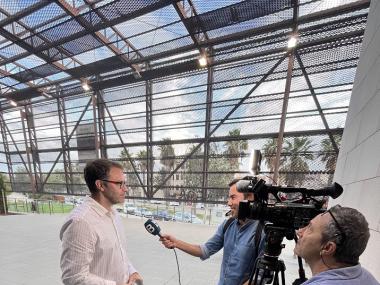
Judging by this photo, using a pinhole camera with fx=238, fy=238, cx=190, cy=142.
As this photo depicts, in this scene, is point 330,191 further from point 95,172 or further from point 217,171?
point 217,171

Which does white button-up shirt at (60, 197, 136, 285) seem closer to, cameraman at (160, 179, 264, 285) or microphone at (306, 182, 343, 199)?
cameraman at (160, 179, 264, 285)

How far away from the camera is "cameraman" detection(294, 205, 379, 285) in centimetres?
71

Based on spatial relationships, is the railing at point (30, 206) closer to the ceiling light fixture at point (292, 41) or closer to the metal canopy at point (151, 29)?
the metal canopy at point (151, 29)

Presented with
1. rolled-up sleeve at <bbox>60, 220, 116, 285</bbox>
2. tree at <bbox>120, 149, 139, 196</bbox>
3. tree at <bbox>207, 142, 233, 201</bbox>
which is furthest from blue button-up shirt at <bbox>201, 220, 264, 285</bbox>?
tree at <bbox>120, 149, 139, 196</bbox>

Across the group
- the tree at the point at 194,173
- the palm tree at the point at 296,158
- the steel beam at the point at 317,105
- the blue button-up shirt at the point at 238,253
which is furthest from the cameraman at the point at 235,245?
the tree at the point at 194,173

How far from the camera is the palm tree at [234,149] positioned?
7.94 metres

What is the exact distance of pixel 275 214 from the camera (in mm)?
1019

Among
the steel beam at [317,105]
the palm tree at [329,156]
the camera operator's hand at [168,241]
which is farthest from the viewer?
the palm tree at [329,156]

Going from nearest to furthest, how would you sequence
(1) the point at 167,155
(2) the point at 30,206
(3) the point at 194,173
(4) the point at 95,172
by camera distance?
(4) the point at 95,172, (3) the point at 194,173, (1) the point at 167,155, (2) the point at 30,206

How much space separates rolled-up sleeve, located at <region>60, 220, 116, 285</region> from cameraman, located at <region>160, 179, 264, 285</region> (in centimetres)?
54

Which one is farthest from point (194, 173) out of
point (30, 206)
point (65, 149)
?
point (30, 206)

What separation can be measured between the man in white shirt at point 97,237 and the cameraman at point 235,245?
37cm

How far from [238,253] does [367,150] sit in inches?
49.8

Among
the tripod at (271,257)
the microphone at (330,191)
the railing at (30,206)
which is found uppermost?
the microphone at (330,191)
